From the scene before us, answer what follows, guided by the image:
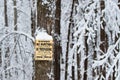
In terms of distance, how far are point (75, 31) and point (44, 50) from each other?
5.61m

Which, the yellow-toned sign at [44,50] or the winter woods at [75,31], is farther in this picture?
the winter woods at [75,31]

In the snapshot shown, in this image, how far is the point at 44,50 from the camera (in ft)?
11.5

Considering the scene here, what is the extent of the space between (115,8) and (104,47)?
1445 millimetres

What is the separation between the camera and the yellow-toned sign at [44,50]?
11.5ft

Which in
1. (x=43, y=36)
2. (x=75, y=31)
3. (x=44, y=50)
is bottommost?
(x=75, y=31)

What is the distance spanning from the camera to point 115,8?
7852 millimetres

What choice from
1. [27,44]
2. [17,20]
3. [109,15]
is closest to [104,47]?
[109,15]

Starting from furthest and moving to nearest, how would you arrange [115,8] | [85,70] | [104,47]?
[85,70] → [104,47] → [115,8]

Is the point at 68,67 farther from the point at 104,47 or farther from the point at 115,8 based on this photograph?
the point at 115,8

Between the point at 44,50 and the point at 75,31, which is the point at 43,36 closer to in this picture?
the point at 44,50

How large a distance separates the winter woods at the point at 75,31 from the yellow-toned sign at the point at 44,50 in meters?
0.10

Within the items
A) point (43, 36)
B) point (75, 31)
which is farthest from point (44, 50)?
point (75, 31)

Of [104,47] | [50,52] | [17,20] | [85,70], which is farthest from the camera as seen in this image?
[17,20]

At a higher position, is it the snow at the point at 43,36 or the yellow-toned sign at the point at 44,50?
the snow at the point at 43,36
